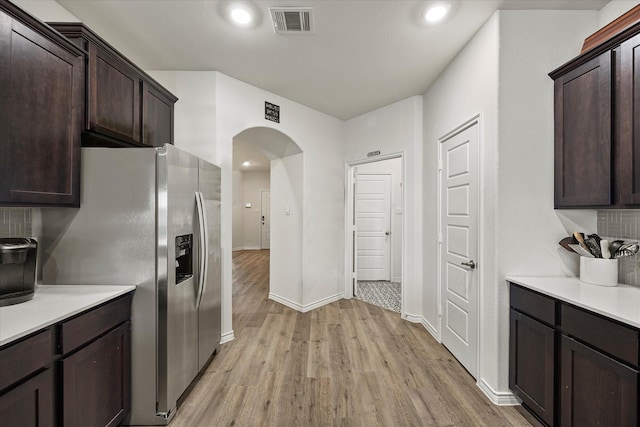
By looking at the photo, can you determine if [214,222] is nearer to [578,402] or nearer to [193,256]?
[193,256]

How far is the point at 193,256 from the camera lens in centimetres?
206

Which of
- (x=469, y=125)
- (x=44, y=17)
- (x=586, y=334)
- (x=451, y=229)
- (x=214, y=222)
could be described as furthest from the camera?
(x=451, y=229)

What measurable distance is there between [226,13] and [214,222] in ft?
5.42

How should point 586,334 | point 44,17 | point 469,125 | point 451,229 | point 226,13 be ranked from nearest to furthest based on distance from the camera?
point 586,334, point 44,17, point 226,13, point 469,125, point 451,229

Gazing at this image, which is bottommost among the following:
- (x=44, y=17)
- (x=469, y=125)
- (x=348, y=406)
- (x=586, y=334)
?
(x=348, y=406)

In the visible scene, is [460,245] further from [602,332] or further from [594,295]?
[602,332]

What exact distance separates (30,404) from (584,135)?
3.18m

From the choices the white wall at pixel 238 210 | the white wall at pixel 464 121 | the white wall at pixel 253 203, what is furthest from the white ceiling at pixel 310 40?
the white wall at pixel 253 203

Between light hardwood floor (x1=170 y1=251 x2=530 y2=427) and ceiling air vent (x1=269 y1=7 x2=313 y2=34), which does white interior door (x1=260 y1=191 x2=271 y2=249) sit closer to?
light hardwood floor (x1=170 y1=251 x2=530 y2=427)

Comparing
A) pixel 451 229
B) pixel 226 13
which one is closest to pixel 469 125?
pixel 451 229

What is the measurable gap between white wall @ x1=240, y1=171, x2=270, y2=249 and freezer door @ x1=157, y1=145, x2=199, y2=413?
780 centimetres

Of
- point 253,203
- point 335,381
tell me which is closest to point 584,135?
point 335,381

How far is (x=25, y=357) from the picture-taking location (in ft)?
3.58

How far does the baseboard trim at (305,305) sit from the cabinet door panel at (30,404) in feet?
8.99
